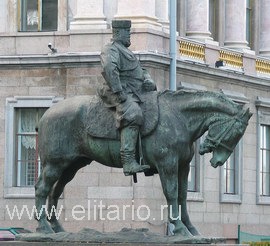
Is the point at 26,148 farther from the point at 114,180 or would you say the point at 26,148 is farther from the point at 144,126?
the point at 144,126

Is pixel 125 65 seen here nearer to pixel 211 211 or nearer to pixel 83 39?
pixel 83 39

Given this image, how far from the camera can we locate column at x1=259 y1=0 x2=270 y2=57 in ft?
202

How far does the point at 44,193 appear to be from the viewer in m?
29.1

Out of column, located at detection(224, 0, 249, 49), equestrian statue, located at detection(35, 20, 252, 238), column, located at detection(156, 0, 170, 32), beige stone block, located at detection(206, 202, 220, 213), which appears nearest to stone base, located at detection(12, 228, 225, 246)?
equestrian statue, located at detection(35, 20, 252, 238)

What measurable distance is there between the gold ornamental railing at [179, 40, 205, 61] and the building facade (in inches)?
1.3

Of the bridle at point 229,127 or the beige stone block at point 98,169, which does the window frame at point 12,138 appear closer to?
the beige stone block at point 98,169

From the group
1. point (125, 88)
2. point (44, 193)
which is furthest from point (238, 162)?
point (125, 88)

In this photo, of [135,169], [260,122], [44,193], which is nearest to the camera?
[135,169]

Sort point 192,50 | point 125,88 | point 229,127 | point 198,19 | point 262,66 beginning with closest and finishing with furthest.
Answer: point 229,127
point 125,88
point 192,50
point 198,19
point 262,66

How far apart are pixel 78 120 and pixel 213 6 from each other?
102ft

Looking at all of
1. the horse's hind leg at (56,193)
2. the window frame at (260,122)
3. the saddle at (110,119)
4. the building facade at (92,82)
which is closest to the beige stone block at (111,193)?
the building facade at (92,82)

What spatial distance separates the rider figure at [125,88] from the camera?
27.9 metres

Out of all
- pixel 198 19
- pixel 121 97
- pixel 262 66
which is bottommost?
pixel 121 97

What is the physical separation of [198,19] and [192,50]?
230cm
